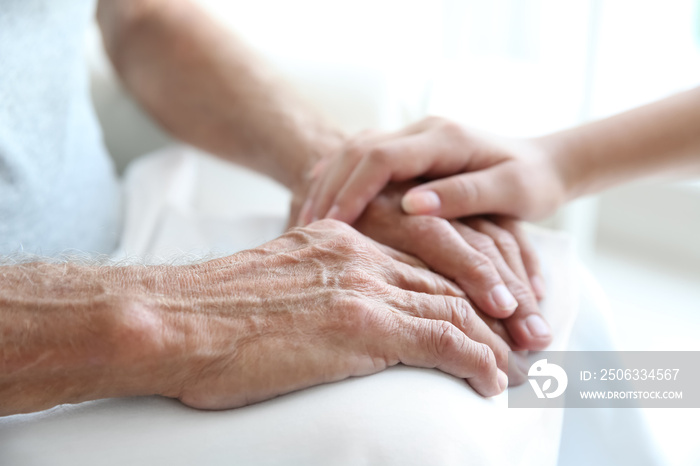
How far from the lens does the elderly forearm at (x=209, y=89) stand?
3.78 ft

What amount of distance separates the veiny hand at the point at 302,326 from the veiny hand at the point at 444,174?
0.16 m

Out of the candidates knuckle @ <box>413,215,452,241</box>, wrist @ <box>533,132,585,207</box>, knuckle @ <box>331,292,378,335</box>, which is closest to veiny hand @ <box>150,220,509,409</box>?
knuckle @ <box>331,292,378,335</box>

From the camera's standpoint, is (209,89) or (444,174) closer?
(444,174)

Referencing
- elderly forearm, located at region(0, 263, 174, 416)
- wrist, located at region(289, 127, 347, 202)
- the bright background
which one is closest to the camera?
elderly forearm, located at region(0, 263, 174, 416)

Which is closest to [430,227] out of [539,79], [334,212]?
[334,212]

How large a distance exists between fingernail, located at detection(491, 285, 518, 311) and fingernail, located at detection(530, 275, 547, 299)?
0.33 ft

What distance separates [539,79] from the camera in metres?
1.68

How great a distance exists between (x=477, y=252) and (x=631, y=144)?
1.19 feet

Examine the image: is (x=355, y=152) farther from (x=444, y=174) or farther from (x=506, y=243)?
(x=506, y=243)

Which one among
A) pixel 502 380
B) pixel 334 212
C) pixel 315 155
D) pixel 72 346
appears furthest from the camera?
pixel 315 155

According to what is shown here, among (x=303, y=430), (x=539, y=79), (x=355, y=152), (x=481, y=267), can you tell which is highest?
(x=539, y=79)

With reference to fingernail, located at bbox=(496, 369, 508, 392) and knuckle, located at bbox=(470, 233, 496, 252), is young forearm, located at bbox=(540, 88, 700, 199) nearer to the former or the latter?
knuckle, located at bbox=(470, 233, 496, 252)

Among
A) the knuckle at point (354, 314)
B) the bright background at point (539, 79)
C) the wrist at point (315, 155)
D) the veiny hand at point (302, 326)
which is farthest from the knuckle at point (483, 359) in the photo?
the wrist at point (315, 155)

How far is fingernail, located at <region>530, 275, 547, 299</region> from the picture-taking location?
0.88 m
